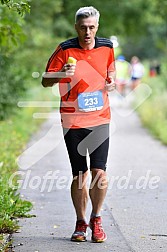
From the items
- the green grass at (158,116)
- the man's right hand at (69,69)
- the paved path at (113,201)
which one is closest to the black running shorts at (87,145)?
the man's right hand at (69,69)

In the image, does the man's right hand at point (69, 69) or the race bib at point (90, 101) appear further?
the race bib at point (90, 101)

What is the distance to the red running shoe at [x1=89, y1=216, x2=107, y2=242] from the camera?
23.4 ft

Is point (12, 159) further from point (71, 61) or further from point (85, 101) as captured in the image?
point (71, 61)

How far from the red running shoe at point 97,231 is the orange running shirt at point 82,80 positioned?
2.98 feet

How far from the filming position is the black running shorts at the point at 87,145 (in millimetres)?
7105

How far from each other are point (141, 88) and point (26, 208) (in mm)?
24160

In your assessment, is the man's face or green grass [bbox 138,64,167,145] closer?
the man's face

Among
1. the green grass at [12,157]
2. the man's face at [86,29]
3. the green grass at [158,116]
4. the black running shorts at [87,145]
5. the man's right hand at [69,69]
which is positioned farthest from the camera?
the green grass at [158,116]

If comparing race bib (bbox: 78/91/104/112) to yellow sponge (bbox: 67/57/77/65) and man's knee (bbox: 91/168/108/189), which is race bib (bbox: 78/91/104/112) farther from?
man's knee (bbox: 91/168/108/189)

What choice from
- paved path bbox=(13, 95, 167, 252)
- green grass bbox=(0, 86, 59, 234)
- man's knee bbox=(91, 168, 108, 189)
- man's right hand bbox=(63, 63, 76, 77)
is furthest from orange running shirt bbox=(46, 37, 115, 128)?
green grass bbox=(0, 86, 59, 234)

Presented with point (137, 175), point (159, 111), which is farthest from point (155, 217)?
point (159, 111)

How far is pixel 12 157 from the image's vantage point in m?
12.1

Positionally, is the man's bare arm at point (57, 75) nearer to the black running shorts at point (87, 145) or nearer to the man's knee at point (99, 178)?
the black running shorts at point (87, 145)

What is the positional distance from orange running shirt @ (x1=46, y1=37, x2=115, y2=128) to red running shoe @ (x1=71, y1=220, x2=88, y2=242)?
0.94 metres
